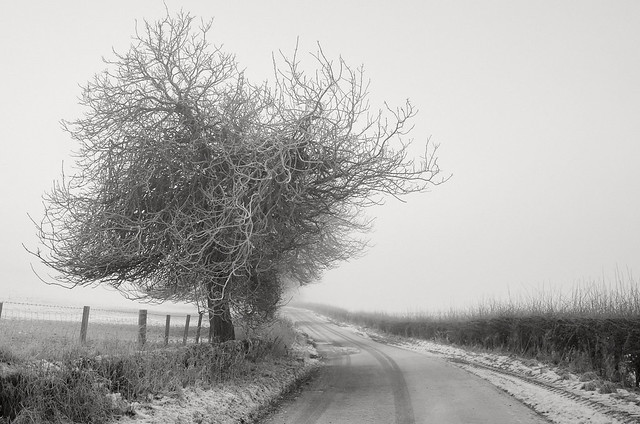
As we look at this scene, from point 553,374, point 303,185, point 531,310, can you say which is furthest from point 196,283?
point 531,310

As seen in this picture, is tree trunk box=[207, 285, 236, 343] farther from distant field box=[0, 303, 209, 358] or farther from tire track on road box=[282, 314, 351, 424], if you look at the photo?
tire track on road box=[282, 314, 351, 424]

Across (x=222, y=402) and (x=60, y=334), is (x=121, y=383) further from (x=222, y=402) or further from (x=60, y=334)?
(x=60, y=334)

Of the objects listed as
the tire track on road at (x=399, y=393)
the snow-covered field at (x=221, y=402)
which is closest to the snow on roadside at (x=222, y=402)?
the snow-covered field at (x=221, y=402)

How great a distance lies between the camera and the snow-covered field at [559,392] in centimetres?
805

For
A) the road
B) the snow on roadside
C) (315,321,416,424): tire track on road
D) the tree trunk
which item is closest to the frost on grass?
the road

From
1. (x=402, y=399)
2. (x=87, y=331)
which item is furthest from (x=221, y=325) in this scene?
(x=87, y=331)

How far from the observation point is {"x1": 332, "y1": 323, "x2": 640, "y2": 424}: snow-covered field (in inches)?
317

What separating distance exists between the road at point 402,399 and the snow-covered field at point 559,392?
38 centimetres

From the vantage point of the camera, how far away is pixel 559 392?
392 inches

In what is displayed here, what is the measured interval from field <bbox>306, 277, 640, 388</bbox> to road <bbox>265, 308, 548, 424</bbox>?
2776 millimetres

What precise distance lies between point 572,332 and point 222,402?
9686 mm

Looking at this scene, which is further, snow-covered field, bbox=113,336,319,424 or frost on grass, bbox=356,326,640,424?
frost on grass, bbox=356,326,640,424

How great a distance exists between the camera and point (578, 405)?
8.75 meters

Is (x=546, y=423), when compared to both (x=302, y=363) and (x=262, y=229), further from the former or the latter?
(x=302, y=363)
